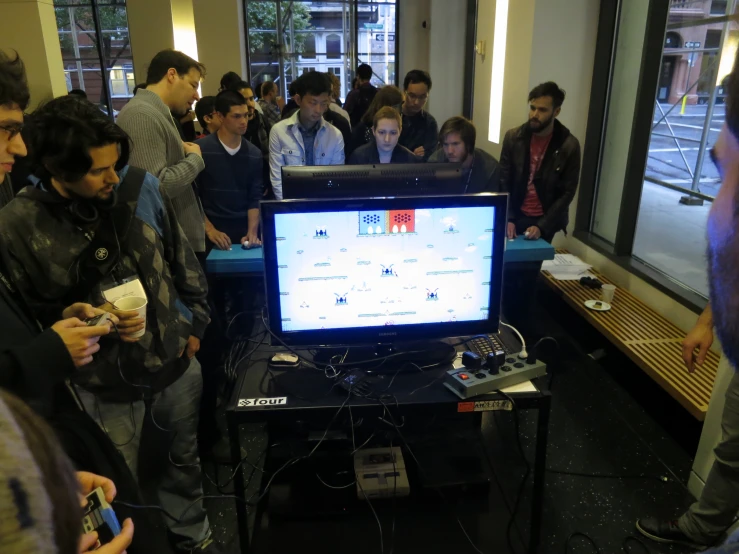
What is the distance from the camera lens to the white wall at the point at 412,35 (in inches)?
310

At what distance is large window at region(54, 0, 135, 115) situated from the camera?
303 inches

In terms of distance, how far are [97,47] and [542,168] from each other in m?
7.35

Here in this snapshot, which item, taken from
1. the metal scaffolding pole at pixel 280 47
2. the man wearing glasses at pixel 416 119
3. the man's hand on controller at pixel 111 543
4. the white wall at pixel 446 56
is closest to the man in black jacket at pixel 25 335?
the man's hand on controller at pixel 111 543

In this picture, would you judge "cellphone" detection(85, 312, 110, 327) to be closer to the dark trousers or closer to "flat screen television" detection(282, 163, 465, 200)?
"flat screen television" detection(282, 163, 465, 200)

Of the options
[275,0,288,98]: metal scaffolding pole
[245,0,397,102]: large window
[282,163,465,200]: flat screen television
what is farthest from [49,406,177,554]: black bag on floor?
[275,0,288,98]: metal scaffolding pole

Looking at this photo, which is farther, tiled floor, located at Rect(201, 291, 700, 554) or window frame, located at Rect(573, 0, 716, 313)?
window frame, located at Rect(573, 0, 716, 313)

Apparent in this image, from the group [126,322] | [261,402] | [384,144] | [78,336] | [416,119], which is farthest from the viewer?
[416,119]

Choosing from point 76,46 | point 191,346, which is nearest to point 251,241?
point 191,346

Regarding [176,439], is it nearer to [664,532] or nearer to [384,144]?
[664,532]

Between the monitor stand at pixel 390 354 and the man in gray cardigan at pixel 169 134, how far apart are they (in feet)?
3.28

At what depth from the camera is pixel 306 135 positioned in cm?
335

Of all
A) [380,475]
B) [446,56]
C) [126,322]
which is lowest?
[380,475]

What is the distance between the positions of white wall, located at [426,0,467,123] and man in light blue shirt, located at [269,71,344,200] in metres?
4.02

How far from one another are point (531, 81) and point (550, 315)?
5.64ft
